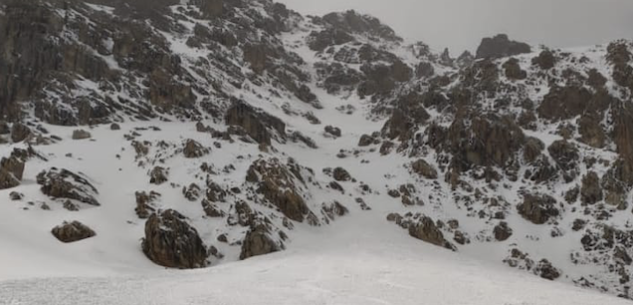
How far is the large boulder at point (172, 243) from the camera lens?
1417 inches

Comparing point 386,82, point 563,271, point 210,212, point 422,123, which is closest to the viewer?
point 210,212

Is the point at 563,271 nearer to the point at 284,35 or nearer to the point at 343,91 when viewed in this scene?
the point at 343,91

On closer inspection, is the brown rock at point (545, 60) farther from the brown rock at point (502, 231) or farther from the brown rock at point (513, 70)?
the brown rock at point (502, 231)

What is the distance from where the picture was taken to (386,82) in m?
111

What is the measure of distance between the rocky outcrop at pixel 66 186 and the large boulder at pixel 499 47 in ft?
372

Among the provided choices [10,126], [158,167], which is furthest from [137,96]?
[158,167]

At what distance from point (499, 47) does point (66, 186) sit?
401 feet

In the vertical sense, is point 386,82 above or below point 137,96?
above

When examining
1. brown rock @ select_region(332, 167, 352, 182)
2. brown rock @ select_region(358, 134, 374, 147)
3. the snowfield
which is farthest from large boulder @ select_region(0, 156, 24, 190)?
brown rock @ select_region(358, 134, 374, 147)

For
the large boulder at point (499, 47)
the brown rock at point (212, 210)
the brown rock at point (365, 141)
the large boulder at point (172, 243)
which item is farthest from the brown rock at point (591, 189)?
the large boulder at point (499, 47)

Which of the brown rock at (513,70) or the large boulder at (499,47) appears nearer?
the brown rock at (513,70)

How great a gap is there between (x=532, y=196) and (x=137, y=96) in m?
49.7

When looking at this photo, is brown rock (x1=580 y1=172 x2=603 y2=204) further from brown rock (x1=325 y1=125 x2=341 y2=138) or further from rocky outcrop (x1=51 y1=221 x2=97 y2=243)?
rocky outcrop (x1=51 y1=221 x2=97 y2=243)

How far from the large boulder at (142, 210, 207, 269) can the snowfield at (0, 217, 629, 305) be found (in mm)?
2869
